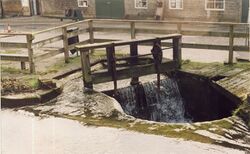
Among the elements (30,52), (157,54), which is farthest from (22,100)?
(157,54)

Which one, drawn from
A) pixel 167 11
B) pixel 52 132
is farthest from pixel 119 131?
pixel 167 11

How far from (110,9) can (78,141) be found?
1998 cm

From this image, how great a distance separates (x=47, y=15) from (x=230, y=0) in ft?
45.1

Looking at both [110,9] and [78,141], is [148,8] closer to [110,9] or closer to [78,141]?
[110,9]

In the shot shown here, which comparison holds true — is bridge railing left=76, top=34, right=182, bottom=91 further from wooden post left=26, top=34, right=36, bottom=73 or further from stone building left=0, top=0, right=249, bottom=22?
stone building left=0, top=0, right=249, bottom=22

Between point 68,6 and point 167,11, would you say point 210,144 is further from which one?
point 68,6

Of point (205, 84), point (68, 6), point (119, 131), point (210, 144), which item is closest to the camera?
point (210, 144)

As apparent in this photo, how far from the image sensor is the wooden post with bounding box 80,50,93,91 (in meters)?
10.8

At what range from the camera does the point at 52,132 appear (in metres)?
8.59

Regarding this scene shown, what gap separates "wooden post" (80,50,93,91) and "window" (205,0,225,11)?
14003 millimetres

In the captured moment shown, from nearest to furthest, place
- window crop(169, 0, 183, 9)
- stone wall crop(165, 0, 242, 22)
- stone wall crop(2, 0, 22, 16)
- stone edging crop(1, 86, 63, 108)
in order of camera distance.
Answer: stone edging crop(1, 86, 63, 108), stone wall crop(165, 0, 242, 22), window crop(169, 0, 183, 9), stone wall crop(2, 0, 22, 16)

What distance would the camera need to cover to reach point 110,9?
27234 mm

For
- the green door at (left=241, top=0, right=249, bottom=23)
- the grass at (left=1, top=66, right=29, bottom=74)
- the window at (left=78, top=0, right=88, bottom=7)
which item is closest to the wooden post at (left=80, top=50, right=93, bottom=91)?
the grass at (left=1, top=66, right=29, bottom=74)

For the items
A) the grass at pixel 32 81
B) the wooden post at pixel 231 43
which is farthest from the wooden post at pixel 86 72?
the wooden post at pixel 231 43
